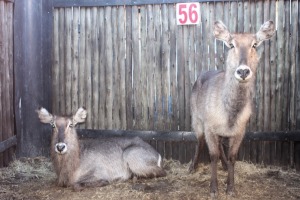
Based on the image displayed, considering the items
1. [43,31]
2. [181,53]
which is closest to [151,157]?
[181,53]

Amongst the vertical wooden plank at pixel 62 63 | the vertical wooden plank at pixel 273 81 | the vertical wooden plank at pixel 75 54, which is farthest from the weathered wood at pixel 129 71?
the vertical wooden plank at pixel 273 81

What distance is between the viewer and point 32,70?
9.44 metres

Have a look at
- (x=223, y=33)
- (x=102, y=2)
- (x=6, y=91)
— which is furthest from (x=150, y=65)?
(x=6, y=91)

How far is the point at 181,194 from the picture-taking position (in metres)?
7.14

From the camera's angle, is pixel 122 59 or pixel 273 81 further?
pixel 122 59

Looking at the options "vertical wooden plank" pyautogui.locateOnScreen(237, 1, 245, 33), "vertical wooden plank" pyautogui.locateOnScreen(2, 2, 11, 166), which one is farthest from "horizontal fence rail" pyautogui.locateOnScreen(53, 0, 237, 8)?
"vertical wooden plank" pyautogui.locateOnScreen(2, 2, 11, 166)

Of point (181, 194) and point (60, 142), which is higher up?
point (60, 142)

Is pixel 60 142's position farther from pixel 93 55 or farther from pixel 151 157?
pixel 93 55

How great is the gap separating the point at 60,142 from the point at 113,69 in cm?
273

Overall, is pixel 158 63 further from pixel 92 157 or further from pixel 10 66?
pixel 10 66

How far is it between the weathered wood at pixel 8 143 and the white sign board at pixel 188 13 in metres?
4.19

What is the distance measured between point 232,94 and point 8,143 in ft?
15.1

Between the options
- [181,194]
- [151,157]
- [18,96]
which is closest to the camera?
[181,194]

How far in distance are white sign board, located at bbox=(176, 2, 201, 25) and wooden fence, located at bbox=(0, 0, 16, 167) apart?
3.43 meters
